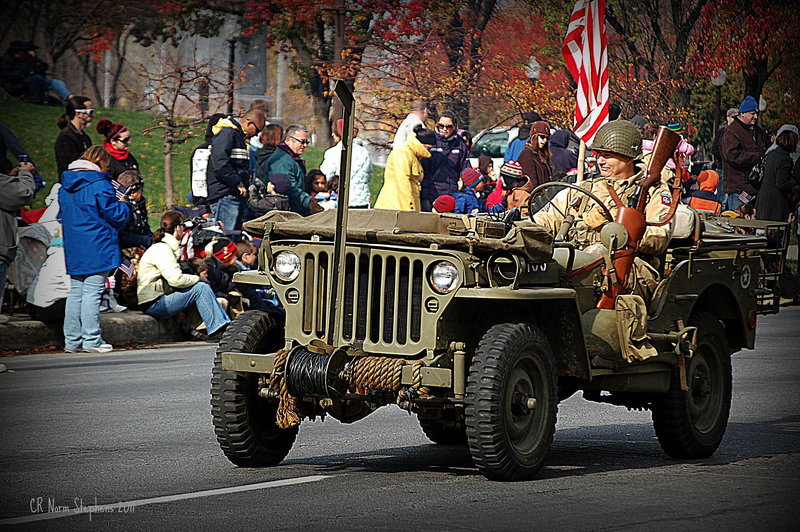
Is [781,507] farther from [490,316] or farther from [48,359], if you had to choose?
[48,359]

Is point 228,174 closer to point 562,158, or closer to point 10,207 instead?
point 10,207

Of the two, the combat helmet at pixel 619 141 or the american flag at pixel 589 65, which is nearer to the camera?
the combat helmet at pixel 619 141

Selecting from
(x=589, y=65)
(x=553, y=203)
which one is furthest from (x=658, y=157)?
(x=589, y=65)

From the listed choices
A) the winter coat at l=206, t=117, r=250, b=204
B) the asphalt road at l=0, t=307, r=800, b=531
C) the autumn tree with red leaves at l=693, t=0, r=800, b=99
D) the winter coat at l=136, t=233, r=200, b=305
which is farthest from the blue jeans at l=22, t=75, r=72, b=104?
the autumn tree with red leaves at l=693, t=0, r=800, b=99

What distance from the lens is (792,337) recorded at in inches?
671

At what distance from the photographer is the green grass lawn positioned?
16969mm

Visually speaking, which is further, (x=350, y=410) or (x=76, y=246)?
(x=76, y=246)

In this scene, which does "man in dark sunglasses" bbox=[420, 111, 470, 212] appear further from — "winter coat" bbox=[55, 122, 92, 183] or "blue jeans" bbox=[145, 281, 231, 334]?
"winter coat" bbox=[55, 122, 92, 183]

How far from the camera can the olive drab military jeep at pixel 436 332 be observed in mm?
6902

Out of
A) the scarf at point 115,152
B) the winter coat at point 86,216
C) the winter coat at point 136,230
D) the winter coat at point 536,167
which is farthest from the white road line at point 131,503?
the winter coat at point 536,167

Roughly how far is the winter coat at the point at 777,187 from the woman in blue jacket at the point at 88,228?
11.7 meters

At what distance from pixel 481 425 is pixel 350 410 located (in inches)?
36.0

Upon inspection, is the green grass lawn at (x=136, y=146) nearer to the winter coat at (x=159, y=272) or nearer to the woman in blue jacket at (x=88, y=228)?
the winter coat at (x=159, y=272)

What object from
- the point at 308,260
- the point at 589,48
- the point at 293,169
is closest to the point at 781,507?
the point at 308,260
